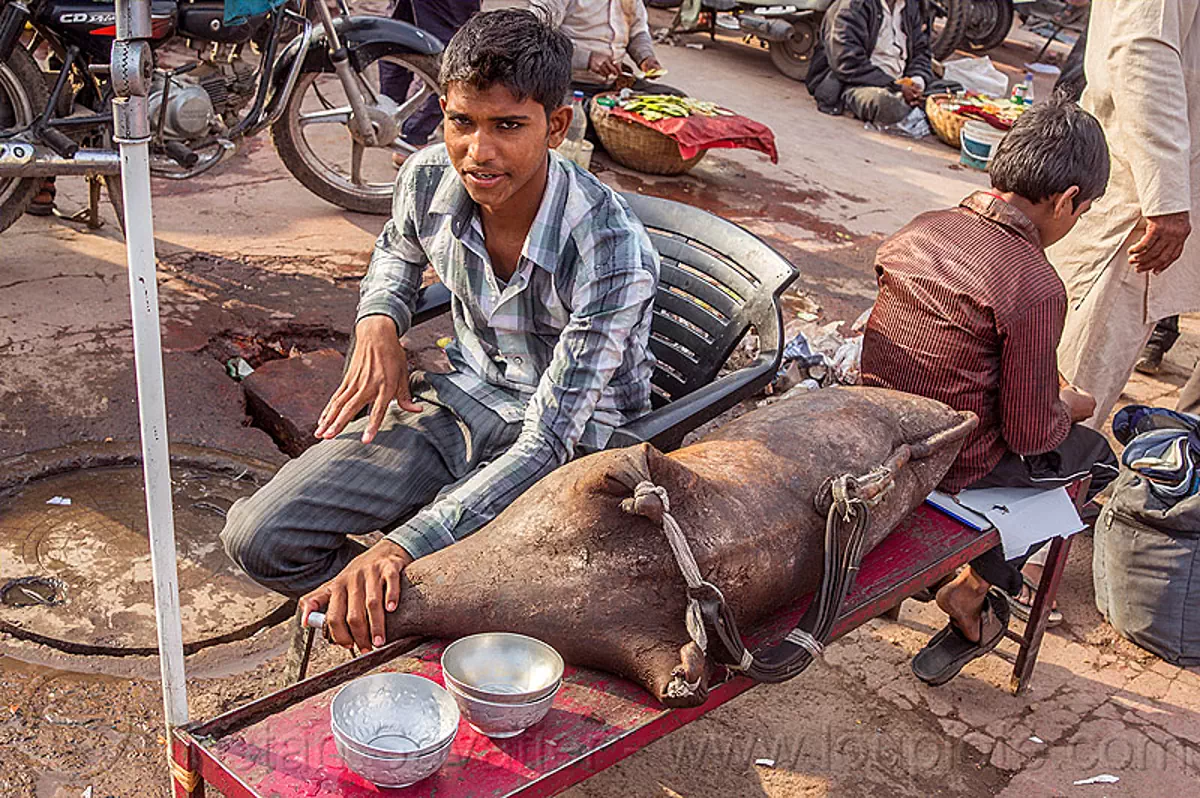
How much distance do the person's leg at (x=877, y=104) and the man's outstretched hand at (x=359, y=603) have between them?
7.66m

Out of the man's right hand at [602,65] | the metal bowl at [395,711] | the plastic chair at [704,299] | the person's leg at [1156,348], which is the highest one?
the plastic chair at [704,299]

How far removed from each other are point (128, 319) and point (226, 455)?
95 centimetres

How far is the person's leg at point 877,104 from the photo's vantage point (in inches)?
345

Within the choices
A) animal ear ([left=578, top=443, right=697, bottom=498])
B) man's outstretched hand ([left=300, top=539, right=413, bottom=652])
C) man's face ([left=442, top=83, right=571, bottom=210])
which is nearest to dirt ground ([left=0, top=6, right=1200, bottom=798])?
man's outstretched hand ([left=300, top=539, right=413, bottom=652])

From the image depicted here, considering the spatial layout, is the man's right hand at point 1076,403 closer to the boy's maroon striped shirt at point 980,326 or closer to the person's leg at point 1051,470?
the person's leg at point 1051,470

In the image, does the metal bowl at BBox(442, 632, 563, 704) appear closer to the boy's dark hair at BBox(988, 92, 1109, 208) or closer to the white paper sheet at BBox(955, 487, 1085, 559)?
the white paper sheet at BBox(955, 487, 1085, 559)

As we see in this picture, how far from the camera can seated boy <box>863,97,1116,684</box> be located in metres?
2.67

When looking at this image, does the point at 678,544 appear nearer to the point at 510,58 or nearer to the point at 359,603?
the point at 359,603

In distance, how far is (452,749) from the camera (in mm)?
1749

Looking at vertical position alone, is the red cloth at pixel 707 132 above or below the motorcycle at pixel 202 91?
below

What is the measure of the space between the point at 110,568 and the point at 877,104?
7.20 metres

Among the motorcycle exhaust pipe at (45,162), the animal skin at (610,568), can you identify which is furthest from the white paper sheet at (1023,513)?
the motorcycle exhaust pipe at (45,162)

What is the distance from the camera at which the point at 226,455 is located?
3.55 meters

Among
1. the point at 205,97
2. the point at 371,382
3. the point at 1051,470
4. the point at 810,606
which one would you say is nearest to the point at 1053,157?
the point at 1051,470
